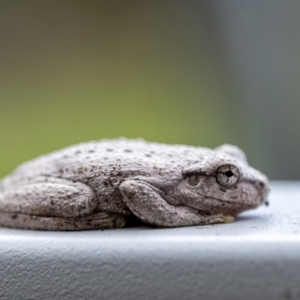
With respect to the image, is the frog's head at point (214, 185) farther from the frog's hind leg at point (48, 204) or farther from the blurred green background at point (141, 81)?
the blurred green background at point (141, 81)

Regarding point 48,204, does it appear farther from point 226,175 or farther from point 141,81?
point 141,81

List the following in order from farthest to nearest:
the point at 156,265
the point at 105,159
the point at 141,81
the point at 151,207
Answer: the point at 141,81
the point at 105,159
the point at 151,207
the point at 156,265

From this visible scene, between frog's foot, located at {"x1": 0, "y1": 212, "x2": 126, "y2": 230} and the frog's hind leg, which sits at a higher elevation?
the frog's hind leg

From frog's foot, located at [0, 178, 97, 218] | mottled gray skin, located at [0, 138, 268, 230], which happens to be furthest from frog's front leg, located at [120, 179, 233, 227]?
frog's foot, located at [0, 178, 97, 218]

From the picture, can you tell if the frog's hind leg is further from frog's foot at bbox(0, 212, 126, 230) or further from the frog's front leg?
the frog's front leg

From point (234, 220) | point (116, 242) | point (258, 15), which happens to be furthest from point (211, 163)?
point (258, 15)

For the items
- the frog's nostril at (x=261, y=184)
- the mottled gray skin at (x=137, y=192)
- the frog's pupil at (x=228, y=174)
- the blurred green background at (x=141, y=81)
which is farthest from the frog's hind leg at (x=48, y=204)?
the blurred green background at (x=141, y=81)

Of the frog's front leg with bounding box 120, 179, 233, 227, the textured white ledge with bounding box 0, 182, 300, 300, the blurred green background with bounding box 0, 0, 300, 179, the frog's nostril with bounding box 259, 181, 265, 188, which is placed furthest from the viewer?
the blurred green background with bounding box 0, 0, 300, 179

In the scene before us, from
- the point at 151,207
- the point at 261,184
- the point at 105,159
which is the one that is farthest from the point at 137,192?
the point at 261,184
